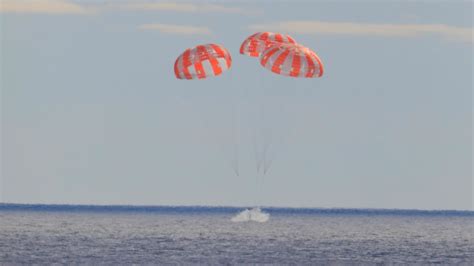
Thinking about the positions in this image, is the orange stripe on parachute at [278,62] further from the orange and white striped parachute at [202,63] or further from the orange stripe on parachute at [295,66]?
the orange and white striped parachute at [202,63]

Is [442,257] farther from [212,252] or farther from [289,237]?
[289,237]

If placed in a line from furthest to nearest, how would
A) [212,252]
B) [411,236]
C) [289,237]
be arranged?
[411,236] → [289,237] → [212,252]

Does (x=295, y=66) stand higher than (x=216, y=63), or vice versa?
(x=216, y=63)

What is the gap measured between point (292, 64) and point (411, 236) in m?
38.7

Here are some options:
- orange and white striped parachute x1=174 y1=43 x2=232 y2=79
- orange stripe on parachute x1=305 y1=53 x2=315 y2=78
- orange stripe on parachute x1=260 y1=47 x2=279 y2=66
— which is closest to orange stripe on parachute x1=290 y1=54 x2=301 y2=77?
orange stripe on parachute x1=305 y1=53 x2=315 y2=78

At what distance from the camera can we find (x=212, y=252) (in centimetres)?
5988

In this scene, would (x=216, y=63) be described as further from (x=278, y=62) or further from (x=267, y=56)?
(x=278, y=62)

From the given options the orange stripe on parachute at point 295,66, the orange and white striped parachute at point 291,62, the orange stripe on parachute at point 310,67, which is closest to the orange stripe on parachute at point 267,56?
the orange and white striped parachute at point 291,62

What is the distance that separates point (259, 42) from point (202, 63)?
3.26 meters

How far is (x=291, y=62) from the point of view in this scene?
50.7 metres

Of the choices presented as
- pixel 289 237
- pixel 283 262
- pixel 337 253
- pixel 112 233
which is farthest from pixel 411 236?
pixel 283 262

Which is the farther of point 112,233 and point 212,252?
point 112,233

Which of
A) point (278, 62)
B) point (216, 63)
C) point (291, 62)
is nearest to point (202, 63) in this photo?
point (216, 63)

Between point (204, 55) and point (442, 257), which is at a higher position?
point (204, 55)
